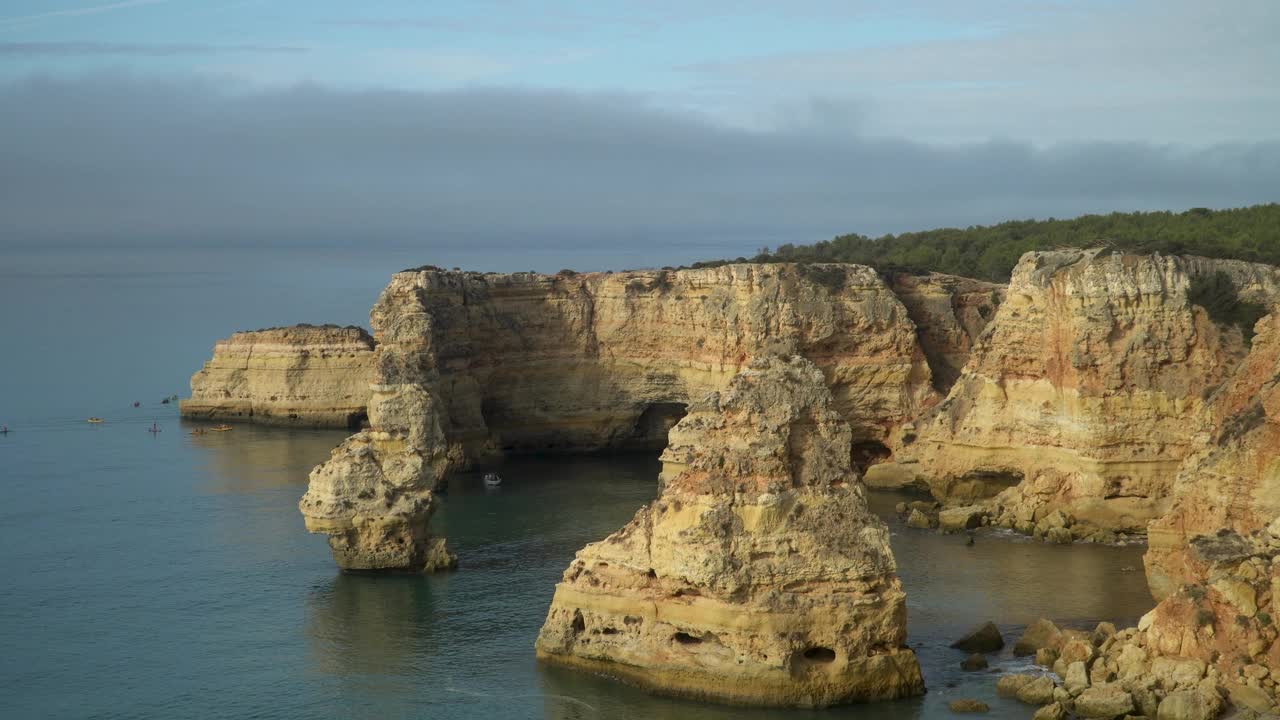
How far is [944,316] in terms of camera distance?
5712 cm

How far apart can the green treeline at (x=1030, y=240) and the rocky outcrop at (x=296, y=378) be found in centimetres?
1922

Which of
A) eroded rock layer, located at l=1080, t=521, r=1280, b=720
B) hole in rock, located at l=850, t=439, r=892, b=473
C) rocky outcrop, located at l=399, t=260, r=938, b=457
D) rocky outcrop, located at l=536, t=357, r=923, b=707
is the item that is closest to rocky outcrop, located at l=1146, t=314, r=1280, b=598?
eroded rock layer, located at l=1080, t=521, r=1280, b=720

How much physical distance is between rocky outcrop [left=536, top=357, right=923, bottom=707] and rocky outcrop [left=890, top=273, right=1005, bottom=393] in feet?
106

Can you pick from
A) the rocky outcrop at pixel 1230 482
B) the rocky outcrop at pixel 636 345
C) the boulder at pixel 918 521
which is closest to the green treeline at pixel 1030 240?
the rocky outcrop at pixel 636 345

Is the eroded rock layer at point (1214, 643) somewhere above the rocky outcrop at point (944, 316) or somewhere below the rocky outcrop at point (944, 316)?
below

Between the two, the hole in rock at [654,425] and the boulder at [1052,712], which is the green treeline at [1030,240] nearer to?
the hole in rock at [654,425]

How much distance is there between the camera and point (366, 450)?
114 feet

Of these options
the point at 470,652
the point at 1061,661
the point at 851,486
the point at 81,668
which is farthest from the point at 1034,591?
the point at 81,668

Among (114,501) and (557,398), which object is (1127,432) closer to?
(557,398)

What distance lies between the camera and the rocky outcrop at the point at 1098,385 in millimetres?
39469

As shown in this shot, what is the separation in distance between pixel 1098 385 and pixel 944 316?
17.2m

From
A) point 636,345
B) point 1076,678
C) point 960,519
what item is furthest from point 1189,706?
point 636,345

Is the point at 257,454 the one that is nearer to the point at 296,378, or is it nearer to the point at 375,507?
the point at 296,378

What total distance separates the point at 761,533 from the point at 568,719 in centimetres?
452
